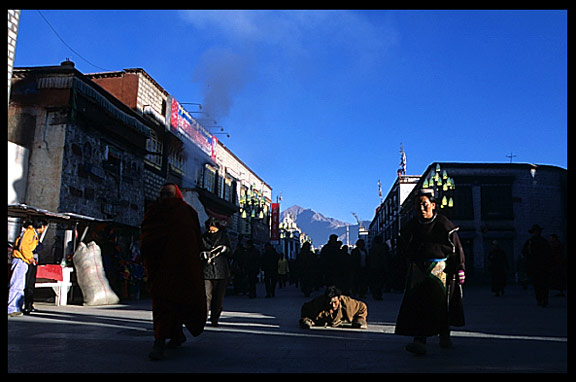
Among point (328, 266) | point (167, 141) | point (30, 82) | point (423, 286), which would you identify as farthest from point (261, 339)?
point (167, 141)

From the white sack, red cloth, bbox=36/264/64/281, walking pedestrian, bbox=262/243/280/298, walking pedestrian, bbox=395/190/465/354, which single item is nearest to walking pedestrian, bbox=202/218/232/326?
walking pedestrian, bbox=395/190/465/354

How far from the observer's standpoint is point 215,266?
23.3 ft

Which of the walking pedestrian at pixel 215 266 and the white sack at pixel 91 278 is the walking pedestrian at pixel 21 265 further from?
the walking pedestrian at pixel 215 266

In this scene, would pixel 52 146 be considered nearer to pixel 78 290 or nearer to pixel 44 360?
pixel 78 290

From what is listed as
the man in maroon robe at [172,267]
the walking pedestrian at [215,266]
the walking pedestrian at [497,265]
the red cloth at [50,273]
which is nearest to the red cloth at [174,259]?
the man in maroon robe at [172,267]

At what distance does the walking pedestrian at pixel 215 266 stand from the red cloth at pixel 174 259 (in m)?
1.92

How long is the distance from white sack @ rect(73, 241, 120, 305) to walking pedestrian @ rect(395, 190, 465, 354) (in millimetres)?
8069

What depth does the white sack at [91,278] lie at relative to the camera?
1122cm

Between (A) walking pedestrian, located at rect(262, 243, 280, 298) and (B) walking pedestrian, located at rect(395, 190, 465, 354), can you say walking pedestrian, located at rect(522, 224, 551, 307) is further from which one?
(A) walking pedestrian, located at rect(262, 243, 280, 298)

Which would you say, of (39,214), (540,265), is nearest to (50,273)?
(39,214)

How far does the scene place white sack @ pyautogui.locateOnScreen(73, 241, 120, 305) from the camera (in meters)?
11.2

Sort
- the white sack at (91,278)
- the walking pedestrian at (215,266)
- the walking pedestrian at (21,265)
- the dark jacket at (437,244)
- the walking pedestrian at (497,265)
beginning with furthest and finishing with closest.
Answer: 1. the walking pedestrian at (497,265)
2. the white sack at (91,278)
3. the walking pedestrian at (21,265)
4. the walking pedestrian at (215,266)
5. the dark jacket at (437,244)

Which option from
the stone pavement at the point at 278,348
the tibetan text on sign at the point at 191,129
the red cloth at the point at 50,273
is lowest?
the stone pavement at the point at 278,348

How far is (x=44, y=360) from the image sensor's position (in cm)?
442
